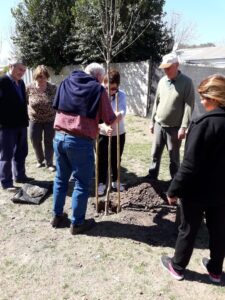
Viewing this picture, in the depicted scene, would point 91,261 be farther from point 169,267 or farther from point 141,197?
point 141,197

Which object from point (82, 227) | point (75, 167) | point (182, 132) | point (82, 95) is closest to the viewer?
point (82, 95)

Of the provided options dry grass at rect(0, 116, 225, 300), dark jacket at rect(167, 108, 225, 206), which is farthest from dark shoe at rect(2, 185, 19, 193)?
dark jacket at rect(167, 108, 225, 206)

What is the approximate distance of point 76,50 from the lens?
1359 centimetres

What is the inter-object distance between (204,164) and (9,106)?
316 cm

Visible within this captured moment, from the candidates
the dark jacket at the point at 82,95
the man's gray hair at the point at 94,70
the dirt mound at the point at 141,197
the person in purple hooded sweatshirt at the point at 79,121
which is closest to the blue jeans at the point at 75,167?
the person in purple hooded sweatshirt at the point at 79,121

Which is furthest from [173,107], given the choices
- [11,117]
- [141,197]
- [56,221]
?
[11,117]

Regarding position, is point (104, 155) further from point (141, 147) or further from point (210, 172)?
point (141, 147)

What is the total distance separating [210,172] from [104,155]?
2308mm

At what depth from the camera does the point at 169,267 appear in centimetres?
322

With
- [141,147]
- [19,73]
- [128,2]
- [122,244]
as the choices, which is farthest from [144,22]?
[122,244]

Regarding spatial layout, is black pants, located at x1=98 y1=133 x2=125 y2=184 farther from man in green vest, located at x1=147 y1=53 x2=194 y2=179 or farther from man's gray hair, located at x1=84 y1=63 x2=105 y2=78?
man's gray hair, located at x1=84 y1=63 x2=105 y2=78

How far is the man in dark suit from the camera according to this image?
4707 millimetres

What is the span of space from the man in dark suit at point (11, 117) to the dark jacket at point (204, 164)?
2926 millimetres

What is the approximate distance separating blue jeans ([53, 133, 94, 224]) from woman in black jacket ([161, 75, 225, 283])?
3.64ft
